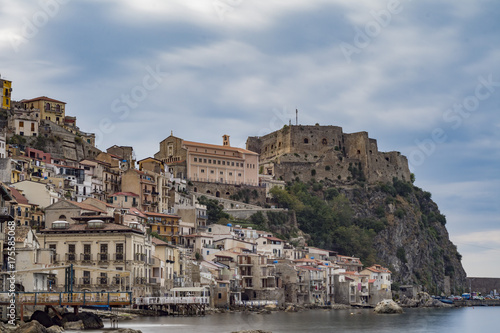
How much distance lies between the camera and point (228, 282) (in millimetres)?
99125

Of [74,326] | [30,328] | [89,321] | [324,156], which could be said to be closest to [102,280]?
[89,321]

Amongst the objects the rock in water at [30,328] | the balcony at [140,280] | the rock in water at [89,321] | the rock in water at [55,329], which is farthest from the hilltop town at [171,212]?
the rock in water at [30,328]

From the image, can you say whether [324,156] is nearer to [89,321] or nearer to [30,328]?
[89,321]

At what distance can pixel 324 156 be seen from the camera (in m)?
177

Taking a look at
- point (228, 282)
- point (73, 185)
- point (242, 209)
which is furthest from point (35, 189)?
point (242, 209)

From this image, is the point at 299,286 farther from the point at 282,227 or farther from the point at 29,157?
the point at 29,157

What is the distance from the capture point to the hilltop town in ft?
249

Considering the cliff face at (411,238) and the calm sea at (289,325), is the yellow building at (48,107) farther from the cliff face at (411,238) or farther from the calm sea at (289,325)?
the calm sea at (289,325)

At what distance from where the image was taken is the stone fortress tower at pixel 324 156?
174 metres

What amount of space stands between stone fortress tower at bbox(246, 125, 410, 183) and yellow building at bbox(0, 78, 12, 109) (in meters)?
55.3

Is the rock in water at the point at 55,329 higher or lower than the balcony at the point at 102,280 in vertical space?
lower

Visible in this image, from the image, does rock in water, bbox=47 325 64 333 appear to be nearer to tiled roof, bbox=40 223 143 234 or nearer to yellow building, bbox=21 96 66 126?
tiled roof, bbox=40 223 143 234

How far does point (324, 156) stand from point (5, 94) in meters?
67.9

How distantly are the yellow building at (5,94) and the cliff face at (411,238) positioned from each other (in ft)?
219
